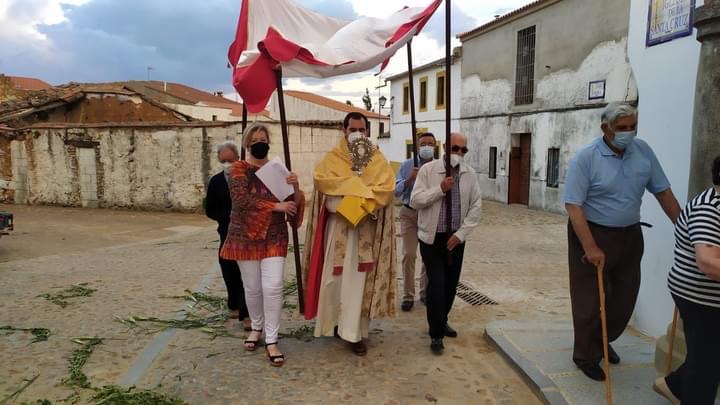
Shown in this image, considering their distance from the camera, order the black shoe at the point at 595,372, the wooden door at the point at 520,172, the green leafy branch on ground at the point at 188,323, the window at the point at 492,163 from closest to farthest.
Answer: the black shoe at the point at 595,372, the green leafy branch on ground at the point at 188,323, the wooden door at the point at 520,172, the window at the point at 492,163

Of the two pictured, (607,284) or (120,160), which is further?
(120,160)

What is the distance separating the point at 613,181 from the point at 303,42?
266 cm

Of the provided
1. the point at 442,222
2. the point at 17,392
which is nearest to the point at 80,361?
the point at 17,392

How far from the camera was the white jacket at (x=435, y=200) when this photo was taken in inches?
154

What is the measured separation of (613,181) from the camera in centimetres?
311

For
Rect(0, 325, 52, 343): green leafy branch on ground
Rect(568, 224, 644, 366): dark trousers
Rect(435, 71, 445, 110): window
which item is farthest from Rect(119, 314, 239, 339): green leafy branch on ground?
Rect(435, 71, 445, 110): window

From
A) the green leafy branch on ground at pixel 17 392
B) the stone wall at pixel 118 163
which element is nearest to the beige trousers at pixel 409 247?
the green leafy branch on ground at pixel 17 392

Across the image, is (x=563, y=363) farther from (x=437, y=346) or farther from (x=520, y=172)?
(x=520, y=172)

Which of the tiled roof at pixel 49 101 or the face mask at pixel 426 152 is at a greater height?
the tiled roof at pixel 49 101

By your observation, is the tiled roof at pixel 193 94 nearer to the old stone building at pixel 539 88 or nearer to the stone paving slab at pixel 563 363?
the old stone building at pixel 539 88

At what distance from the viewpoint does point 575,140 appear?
15.4 m

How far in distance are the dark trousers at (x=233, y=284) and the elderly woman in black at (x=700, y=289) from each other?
3.38m

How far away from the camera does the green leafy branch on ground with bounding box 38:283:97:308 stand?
18.0 ft

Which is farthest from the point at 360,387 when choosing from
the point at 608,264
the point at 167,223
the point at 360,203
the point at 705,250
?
the point at 167,223
